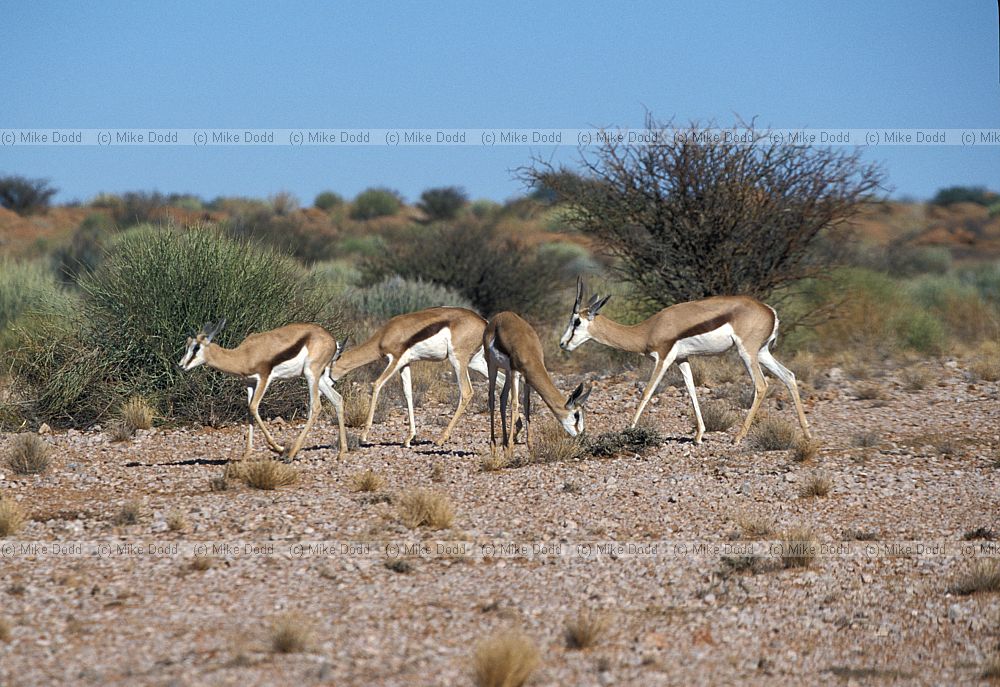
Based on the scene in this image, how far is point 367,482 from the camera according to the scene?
1070 cm

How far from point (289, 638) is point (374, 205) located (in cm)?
6168

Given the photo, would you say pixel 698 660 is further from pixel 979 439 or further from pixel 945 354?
pixel 945 354

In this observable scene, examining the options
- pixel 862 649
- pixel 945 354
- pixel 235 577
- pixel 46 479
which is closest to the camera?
pixel 862 649

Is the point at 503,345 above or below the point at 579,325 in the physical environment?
below

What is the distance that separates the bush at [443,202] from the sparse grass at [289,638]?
190 feet

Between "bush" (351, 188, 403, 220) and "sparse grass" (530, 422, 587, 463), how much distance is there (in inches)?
2171

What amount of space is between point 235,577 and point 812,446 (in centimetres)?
661

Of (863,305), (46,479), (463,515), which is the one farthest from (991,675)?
(863,305)

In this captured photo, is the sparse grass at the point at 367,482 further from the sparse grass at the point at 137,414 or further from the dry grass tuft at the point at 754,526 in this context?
the sparse grass at the point at 137,414

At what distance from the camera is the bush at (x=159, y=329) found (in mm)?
14695

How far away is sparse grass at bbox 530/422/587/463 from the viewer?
12062 millimetres

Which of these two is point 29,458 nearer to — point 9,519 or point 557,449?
point 9,519

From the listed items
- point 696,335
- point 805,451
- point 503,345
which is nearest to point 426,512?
point 503,345

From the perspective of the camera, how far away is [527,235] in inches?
2197
